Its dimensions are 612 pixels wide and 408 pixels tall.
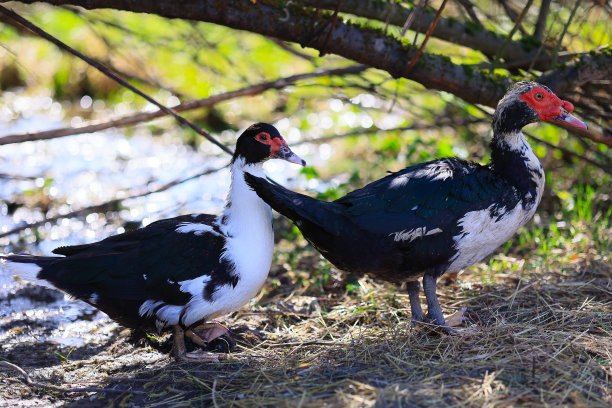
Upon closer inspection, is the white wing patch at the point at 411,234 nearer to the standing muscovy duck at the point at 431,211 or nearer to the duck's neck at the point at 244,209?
the standing muscovy duck at the point at 431,211

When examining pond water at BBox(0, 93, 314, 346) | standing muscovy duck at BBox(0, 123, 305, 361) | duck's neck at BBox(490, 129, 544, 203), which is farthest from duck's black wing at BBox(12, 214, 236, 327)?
duck's neck at BBox(490, 129, 544, 203)

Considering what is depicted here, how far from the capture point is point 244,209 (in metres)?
3.95

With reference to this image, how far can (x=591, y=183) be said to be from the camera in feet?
20.4

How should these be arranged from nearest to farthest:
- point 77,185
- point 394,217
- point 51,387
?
1. point 51,387
2. point 394,217
3. point 77,185

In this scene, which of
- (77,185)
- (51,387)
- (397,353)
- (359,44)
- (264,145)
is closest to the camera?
(51,387)

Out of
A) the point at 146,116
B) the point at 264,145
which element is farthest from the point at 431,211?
the point at 146,116

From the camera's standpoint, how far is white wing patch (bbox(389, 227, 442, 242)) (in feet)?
11.9

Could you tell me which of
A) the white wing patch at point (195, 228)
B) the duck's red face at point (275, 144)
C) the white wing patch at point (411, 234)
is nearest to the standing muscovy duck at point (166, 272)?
the white wing patch at point (195, 228)

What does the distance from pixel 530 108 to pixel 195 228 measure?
210cm

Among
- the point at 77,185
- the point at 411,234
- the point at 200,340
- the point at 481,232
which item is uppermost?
the point at 481,232

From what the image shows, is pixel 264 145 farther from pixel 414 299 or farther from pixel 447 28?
pixel 447 28

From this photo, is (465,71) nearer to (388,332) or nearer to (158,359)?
(388,332)

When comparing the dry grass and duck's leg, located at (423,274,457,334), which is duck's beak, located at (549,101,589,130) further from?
duck's leg, located at (423,274,457,334)

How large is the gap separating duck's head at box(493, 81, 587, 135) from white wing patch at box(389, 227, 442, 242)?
88cm
